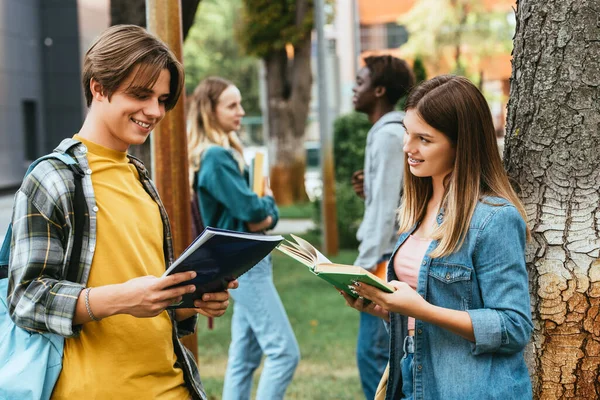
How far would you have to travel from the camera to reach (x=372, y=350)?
4570mm

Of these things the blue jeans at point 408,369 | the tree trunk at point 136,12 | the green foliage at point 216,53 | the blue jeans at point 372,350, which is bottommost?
the blue jeans at point 372,350

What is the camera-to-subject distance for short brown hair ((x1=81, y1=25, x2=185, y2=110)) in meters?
2.41

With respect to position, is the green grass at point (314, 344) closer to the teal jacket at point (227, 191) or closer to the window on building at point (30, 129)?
the teal jacket at point (227, 191)

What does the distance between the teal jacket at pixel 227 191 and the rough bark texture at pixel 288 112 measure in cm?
1582

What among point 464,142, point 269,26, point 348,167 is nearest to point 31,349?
point 464,142

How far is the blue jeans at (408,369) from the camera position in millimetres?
2662

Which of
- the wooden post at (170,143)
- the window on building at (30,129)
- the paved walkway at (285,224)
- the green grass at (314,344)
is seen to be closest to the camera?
the wooden post at (170,143)

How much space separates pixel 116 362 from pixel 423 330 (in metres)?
0.95

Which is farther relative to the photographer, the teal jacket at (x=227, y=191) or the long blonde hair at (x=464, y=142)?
the teal jacket at (x=227, y=191)

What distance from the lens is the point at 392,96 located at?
15.8 ft

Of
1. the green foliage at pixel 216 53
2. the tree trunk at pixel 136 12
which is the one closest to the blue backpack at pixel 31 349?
the tree trunk at pixel 136 12

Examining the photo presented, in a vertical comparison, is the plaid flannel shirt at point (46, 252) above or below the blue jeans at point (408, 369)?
above

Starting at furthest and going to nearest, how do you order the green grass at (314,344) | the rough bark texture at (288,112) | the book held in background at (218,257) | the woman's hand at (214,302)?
the rough bark texture at (288,112)
the green grass at (314,344)
the woman's hand at (214,302)
the book held in background at (218,257)

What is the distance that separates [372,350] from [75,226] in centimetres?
259
